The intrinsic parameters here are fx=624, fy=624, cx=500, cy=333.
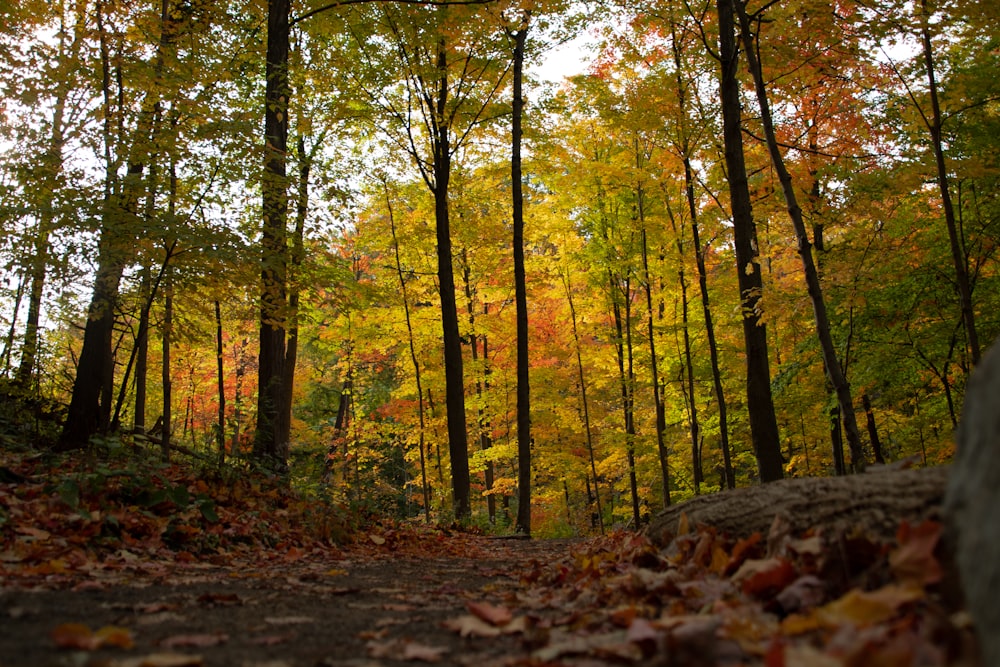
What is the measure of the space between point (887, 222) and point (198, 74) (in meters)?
10.1

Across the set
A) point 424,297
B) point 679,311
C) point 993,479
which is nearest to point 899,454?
point 679,311

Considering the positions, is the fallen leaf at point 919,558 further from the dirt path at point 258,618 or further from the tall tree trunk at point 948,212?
the tall tree trunk at point 948,212

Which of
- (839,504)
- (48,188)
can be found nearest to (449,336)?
(48,188)

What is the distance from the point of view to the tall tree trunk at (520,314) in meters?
11.2

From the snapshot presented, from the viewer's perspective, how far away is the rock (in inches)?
42.4

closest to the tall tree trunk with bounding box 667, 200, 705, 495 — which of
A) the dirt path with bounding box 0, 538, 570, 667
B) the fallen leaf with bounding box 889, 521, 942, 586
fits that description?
the dirt path with bounding box 0, 538, 570, 667

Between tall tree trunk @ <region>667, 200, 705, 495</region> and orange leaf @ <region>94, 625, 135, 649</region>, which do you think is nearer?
orange leaf @ <region>94, 625, 135, 649</region>

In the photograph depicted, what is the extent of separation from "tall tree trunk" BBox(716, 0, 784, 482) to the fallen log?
3.62 meters

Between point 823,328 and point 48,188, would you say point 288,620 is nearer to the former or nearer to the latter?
Result: point 823,328

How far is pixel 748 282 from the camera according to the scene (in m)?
7.58

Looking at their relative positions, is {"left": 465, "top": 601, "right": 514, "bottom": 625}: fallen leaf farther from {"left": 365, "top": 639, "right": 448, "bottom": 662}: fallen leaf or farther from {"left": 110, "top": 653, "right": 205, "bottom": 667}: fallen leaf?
{"left": 110, "top": 653, "right": 205, "bottom": 667}: fallen leaf

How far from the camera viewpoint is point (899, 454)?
1377cm

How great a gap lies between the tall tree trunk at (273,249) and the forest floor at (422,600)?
314 cm

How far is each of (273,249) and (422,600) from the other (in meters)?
5.50
